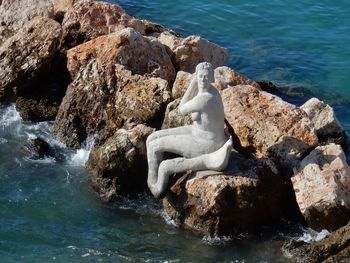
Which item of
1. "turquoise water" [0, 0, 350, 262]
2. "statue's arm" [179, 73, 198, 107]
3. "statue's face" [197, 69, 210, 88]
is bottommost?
"turquoise water" [0, 0, 350, 262]

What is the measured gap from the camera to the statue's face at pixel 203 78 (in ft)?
50.4

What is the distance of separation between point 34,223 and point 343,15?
1682cm

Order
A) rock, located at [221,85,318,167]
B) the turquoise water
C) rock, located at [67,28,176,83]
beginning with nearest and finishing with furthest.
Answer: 1. the turquoise water
2. rock, located at [221,85,318,167]
3. rock, located at [67,28,176,83]

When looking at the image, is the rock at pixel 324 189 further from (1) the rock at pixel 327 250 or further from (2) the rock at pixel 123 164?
(2) the rock at pixel 123 164

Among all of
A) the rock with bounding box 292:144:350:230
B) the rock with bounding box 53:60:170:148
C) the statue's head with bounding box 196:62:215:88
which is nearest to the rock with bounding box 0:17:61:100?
the rock with bounding box 53:60:170:148

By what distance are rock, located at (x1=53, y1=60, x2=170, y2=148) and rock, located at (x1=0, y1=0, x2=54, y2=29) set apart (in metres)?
3.92

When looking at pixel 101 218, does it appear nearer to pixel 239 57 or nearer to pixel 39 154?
pixel 39 154

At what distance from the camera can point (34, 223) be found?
16.0m

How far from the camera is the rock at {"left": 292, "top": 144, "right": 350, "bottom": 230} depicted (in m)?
15.0

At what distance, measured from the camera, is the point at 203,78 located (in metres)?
15.4

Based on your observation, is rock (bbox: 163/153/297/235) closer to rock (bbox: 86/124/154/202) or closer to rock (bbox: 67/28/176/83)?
rock (bbox: 86/124/154/202)

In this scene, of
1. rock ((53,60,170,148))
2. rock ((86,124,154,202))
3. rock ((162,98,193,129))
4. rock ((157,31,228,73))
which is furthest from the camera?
rock ((157,31,228,73))

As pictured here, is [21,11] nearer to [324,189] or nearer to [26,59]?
[26,59]

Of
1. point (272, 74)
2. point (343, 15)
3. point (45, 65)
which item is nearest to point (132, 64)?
point (45, 65)
